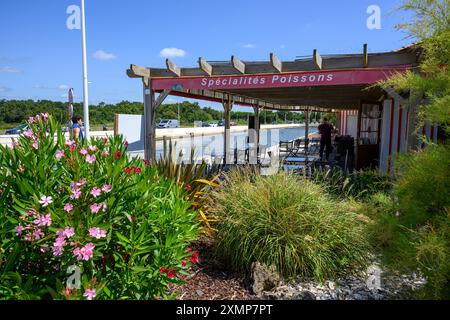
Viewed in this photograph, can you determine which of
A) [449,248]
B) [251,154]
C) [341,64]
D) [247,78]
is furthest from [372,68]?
[251,154]

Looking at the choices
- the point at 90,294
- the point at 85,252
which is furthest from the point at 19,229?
the point at 90,294

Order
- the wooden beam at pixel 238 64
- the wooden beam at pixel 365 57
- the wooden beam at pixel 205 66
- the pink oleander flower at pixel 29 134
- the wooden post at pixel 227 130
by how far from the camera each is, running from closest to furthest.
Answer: the pink oleander flower at pixel 29 134 → the wooden beam at pixel 365 57 → the wooden beam at pixel 238 64 → the wooden beam at pixel 205 66 → the wooden post at pixel 227 130

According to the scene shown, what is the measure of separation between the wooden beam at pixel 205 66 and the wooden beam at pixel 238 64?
59cm

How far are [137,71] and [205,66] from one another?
135cm

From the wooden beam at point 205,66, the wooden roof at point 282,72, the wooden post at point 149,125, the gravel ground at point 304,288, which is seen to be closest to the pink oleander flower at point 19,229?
the gravel ground at point 304,288

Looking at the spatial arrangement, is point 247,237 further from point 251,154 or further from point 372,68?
point 251,154

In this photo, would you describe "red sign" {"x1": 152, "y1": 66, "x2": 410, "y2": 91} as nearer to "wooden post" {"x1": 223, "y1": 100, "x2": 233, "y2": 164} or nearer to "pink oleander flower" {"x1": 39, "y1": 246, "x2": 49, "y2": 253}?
"wooden post" {"x1": 223, "y1": 100, "x2": 233, "y2": 164}

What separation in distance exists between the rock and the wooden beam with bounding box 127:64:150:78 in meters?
5.21

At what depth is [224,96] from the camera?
1173cm

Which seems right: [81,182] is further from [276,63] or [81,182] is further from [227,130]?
[227,130]

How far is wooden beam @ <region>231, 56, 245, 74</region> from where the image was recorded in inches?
258

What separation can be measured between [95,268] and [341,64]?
18.0ft

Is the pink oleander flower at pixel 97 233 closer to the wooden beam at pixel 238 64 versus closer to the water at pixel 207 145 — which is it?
the water at pixel 207 145

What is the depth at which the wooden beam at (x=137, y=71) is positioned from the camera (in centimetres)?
703
